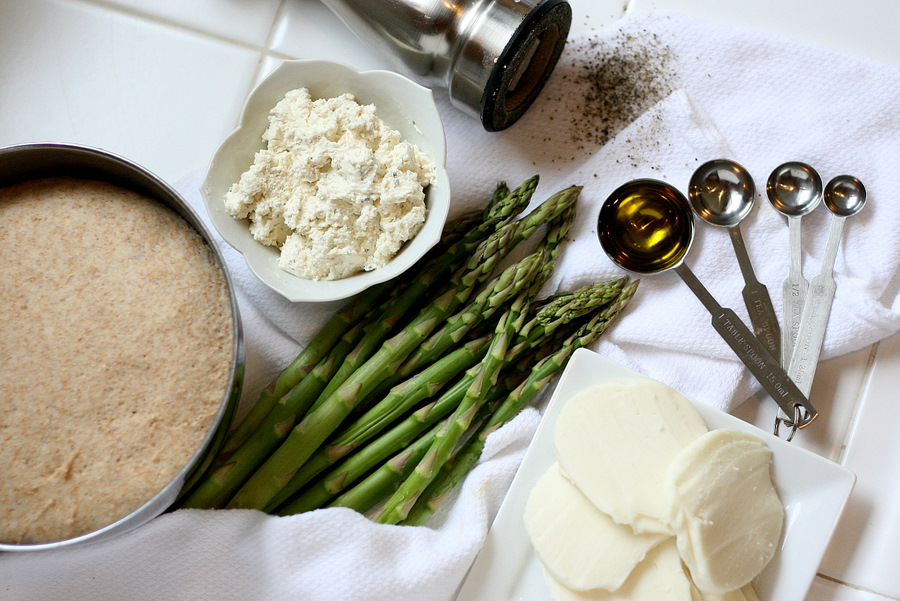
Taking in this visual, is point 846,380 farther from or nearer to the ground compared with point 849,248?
nearer to the ground

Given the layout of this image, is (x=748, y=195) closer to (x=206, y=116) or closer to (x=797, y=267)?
(x=797, y=267)

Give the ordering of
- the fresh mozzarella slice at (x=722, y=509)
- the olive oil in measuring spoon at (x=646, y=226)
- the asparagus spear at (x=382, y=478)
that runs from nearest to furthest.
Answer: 1. the fresh mozzarella slice at (x=722, y=509)
2. the asparagus spear at (x=382, y=478)
3. the olive oil in measuring spoon at (x=646, y=226)

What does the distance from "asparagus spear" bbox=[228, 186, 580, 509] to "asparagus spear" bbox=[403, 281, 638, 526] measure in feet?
0.67

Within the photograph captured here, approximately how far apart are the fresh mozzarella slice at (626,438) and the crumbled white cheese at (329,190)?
0.45 metres

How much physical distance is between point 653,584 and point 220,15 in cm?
137

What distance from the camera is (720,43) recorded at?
132cm

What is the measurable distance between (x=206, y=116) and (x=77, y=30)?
0.30m

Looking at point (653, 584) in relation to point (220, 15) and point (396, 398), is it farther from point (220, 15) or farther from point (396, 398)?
point (220, 15)

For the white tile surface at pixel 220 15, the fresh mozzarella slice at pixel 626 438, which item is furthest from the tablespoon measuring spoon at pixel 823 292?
the white tile surface at pixel 220 15

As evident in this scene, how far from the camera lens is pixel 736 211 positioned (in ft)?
4.28

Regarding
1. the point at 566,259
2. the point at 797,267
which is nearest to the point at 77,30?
the point at 566,259

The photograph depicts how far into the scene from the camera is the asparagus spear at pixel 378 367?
1187mm

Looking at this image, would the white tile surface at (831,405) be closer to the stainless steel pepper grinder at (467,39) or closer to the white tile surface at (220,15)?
the stainless steel pepper grinder at (467,39)

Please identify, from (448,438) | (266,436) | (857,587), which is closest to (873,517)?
(857,587)
